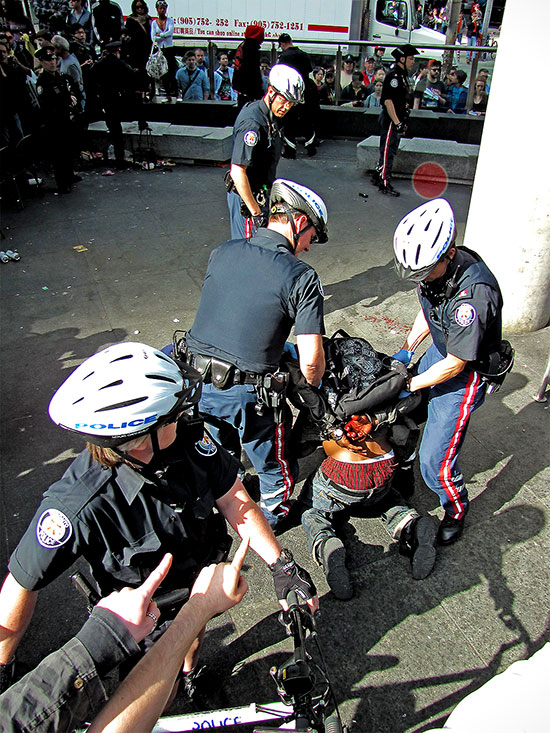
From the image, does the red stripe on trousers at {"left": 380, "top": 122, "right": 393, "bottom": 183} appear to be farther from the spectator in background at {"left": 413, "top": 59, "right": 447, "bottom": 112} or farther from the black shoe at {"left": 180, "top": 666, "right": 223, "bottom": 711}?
the black shoe at {"left": 180, "top": 666, "right": 223, "bottom": 711}

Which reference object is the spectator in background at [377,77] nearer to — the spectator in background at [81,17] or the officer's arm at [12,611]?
the spectator in background at [81,17]

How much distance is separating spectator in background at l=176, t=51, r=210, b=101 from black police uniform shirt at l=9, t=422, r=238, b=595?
40.8 ft

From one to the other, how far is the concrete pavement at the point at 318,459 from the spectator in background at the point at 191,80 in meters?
5.81

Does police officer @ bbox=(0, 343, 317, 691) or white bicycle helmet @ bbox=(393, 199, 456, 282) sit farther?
white bicycle helmet @ bbox=(393, 199, 456, 282)

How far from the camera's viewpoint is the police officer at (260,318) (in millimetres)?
2912

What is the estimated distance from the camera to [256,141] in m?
4.73

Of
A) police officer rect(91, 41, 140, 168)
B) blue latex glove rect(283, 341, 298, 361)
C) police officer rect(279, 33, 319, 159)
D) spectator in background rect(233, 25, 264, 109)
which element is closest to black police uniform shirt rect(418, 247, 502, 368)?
blue latex glove rect(283, 341, 298, 361)

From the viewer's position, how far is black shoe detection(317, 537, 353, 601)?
3.01 metres

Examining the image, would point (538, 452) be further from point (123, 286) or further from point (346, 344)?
point (123, 286)

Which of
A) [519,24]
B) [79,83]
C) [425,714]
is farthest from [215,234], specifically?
[425,714]

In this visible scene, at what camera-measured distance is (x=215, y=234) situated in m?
7.69

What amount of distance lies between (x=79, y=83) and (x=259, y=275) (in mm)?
9942

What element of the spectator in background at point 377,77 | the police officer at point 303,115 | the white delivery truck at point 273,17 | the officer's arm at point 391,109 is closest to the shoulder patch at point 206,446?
the officer's arm at point 391,109

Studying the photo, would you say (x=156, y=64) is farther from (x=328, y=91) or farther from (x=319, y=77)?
(x=328, y=91)
